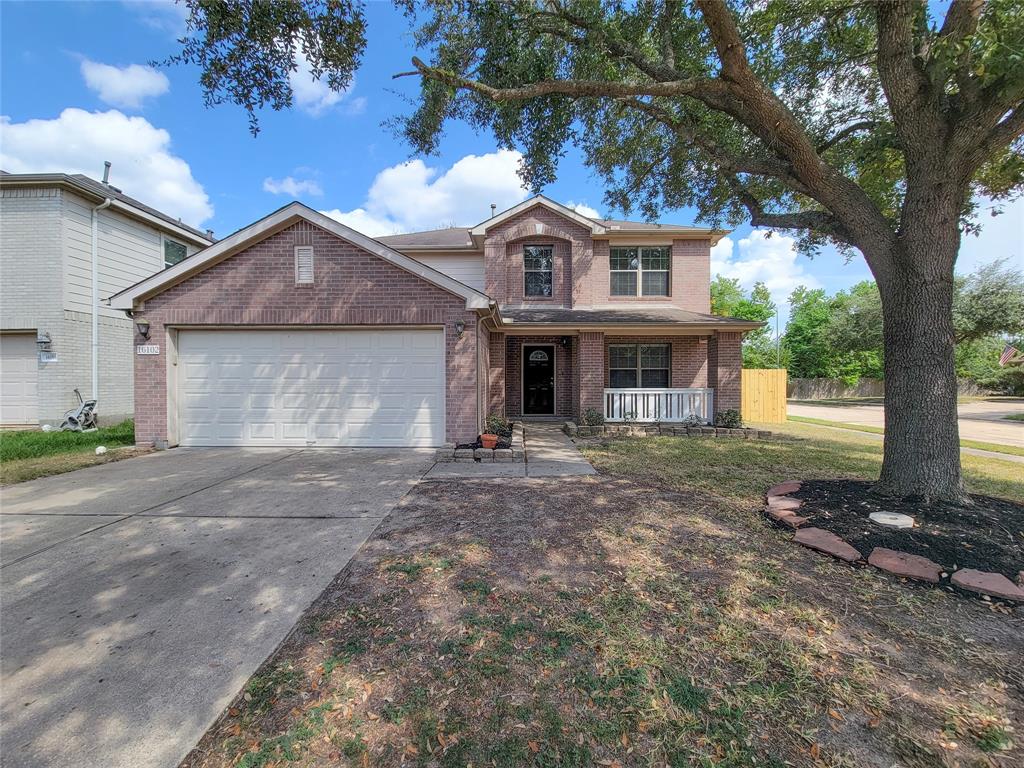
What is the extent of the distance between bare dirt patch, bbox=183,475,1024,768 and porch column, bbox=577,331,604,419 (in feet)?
23.8

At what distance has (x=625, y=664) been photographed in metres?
2.22

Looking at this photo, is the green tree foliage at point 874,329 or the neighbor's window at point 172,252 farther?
the green tree foliage at point 874,329

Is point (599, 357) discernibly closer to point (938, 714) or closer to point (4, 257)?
point (938, 714)


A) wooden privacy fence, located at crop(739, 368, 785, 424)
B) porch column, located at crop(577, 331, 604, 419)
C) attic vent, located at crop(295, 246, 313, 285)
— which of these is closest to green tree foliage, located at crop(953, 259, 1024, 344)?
wooden privacy fence, located at crop(739, 368, 785, 424)

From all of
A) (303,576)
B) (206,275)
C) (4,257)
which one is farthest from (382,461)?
(4,257)

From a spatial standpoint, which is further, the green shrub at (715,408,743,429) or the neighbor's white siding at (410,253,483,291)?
the neighbor's white siding at (410,253,483,291)

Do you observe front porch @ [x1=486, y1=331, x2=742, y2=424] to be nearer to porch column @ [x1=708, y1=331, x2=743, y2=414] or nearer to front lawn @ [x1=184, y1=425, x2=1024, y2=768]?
porch column @ [x1=708, y1=331, x2=743, y2=414]

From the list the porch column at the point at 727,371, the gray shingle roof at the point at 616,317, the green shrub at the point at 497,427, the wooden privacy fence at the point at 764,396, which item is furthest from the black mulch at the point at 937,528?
the wooden privacy fence at the point at 764,396

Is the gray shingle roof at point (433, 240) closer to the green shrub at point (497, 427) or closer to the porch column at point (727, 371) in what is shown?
the green shrub at point (497, 427)

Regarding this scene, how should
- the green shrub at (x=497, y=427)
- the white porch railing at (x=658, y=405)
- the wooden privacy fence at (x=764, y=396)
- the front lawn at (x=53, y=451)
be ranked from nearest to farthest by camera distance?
1. the front lawn at (x=53, y=451)
2. the green shrub at (x=497, y=427)
3. the white porch railing at (x=658, y=405)
4. the wooden privacy fence at (x=764, y=396)

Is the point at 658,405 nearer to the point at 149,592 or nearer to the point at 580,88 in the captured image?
the point at 580,88

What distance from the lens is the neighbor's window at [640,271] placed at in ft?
41.4

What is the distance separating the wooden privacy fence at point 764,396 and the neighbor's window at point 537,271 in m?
7.64

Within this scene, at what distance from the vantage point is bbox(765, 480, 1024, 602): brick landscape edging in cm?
288
